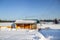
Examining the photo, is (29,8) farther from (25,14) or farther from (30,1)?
(30,1)

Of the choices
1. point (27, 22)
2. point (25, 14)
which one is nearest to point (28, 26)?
point (27, 22)

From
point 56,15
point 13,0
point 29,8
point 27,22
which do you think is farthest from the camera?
point 27,22

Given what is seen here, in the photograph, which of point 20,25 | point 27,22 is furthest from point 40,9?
point 20,25

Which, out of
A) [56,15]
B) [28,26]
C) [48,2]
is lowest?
[28,26]

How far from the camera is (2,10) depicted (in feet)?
18.3

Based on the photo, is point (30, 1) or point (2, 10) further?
point (2, 10)

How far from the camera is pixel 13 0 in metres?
4.69

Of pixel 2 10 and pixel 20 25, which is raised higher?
pixel 2 10

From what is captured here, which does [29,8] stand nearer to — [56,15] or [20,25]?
[56,15]

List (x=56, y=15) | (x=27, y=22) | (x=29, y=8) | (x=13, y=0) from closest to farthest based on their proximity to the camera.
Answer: (x=13, y=0), (x=56, y=15), (x=29, y=8), (x=27, y=22)

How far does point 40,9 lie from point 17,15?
3.20 ft

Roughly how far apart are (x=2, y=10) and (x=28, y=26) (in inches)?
97.5

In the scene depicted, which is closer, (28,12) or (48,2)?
(48,2)

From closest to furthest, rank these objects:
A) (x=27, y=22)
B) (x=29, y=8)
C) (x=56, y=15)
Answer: (x=56, y=15), (x=29, y=8), (x=27, y=22)
